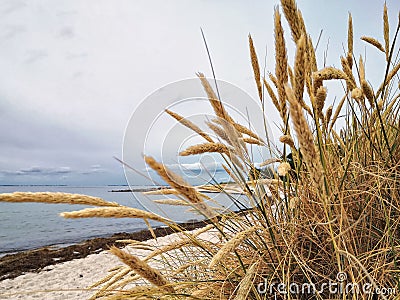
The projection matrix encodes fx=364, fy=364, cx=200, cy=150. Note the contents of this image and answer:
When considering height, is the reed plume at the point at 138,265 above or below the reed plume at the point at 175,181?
below

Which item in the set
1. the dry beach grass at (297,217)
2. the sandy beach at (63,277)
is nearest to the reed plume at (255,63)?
the dry beach grass at (297,217)

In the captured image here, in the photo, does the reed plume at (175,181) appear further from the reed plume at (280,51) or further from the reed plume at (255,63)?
the reed plume at (255,63)

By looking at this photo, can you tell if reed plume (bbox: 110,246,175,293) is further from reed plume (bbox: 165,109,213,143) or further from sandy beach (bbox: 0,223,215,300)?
sandy beach (bbox: 0,223,215,300)

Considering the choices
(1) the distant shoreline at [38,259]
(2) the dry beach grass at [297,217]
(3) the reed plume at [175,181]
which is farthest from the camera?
(1) the distant shoreline at [38,259]

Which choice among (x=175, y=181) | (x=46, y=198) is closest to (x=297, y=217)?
(x=175, y=181)

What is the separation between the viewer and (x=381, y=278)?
3.74 feet

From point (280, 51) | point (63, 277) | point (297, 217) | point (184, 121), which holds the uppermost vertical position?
point (280, 51)

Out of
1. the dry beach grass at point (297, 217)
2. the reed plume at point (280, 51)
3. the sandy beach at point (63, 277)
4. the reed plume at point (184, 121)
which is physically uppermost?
the reed plume at point (280, 51)

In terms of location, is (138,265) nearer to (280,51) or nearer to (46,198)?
(46,198)

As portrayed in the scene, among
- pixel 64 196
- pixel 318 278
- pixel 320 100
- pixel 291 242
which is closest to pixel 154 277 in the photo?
pixel 64 196

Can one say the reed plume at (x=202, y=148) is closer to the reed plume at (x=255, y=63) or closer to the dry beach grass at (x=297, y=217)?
the dry beach grass at (x=297, y=217)

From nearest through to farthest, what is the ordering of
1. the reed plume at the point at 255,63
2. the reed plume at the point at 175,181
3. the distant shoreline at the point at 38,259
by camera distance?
1. the reed plume at the point at 175,181
2. the reed plume at the point at 255,63
3. the distant shoreline at the point at 38,259

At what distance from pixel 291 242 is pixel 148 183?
0.55 meters

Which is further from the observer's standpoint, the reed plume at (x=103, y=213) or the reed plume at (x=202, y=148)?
the reed plume at (x=202, y=148)
